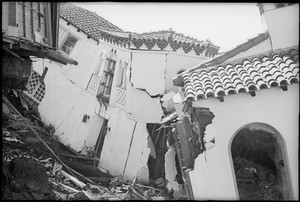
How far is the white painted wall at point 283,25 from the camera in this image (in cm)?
810

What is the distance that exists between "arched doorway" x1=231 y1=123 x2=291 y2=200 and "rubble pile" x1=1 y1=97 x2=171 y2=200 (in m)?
3.23

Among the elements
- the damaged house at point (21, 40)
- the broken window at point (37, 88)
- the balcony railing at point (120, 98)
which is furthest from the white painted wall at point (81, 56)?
the damaged house at point (21, 40)

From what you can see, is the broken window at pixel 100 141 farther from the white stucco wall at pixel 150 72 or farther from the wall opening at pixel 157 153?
the white stucco wall at pixel 150 72

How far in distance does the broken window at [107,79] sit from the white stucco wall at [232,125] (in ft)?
34.6

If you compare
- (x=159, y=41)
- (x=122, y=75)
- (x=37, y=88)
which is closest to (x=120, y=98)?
(x=122, y=75)

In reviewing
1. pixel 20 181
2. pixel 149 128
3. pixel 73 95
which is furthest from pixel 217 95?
pixel 73 95

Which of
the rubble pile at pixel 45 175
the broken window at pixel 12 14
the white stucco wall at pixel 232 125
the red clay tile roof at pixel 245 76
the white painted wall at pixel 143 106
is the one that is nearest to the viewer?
the white stucco wall at pixel 232 125

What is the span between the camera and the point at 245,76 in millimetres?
7527

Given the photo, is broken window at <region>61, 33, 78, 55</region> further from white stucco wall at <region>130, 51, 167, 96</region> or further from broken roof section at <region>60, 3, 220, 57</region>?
white stucco wall at <region>130, 51, 167, 96</region>

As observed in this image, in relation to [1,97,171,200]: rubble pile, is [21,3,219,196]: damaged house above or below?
above

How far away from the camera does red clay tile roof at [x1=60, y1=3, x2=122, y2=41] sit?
19188mm

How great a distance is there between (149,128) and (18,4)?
9460mm

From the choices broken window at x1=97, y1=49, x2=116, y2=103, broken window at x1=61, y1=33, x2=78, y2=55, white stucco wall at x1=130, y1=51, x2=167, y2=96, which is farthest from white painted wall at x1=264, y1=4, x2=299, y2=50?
broken window at x1=61, y1=33, x2=78, y2=55

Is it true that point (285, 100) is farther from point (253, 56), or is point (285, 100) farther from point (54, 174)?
point (54, 174)
